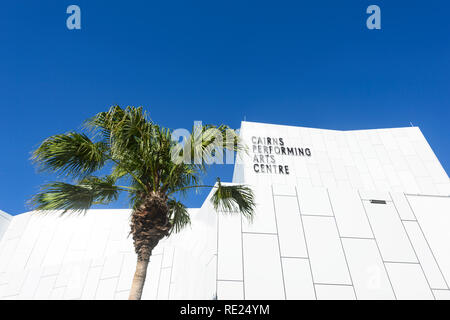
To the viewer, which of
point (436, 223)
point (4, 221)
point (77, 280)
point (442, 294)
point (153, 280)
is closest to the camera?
point (442, 294)

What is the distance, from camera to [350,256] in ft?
27.2

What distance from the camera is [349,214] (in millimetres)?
9305

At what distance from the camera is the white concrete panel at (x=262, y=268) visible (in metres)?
7.46

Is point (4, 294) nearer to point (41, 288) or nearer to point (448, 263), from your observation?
point (41, 288)

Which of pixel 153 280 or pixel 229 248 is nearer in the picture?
pixel 229 248

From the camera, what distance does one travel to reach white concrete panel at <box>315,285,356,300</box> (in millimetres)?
7555

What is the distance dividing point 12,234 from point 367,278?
26424mm

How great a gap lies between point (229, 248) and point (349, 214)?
4.78 metres

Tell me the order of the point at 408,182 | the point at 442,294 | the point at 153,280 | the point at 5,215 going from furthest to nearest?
1. the point at 5,215
2. the point at 408,182
3. the point at 153,280
4. the point at 442,294

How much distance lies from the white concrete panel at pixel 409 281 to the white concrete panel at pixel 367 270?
24 centimetres

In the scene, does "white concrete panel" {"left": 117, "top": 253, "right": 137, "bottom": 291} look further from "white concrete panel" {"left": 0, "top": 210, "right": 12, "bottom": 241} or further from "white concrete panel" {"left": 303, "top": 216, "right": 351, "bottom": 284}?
"white concrete panel" {"left": 0, "top": 210, "right": 12, "bottom": 241}

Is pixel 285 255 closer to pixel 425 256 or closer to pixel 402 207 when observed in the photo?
pixel 425 256

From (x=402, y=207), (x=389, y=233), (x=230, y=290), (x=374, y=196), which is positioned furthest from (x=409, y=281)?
(x=230, y=290)

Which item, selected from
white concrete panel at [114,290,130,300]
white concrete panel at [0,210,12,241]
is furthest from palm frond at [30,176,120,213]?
white concrete panel at [0,210,12,241]
